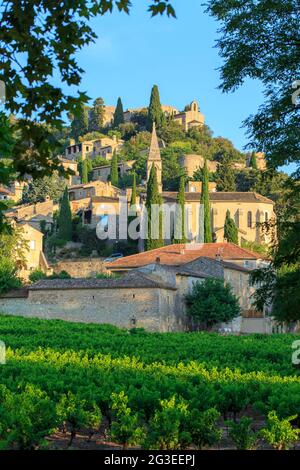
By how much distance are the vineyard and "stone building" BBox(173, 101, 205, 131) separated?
480 ft

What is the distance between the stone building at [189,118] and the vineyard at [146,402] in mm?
146435

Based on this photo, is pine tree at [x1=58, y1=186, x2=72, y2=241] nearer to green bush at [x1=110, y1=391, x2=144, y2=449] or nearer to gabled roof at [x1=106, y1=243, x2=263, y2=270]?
gabled roof at [x1=106, y1=243, x2=263, y2=270]

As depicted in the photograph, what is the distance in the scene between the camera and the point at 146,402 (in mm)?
16562

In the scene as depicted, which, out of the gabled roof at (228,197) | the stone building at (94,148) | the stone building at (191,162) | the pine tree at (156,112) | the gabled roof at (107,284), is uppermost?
the pine tree at (156,112)

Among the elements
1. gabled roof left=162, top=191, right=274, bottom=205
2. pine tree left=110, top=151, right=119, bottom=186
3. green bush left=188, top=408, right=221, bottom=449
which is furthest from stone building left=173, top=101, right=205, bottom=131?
green bush left=188, top=408, right=221, bottom=449

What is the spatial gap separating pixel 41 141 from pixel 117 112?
6915 inches

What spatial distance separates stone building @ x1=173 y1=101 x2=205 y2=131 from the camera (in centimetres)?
17488

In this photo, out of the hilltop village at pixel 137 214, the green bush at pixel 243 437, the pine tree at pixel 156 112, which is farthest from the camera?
the pine tree at pixel 156 112

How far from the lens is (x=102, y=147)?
163 m

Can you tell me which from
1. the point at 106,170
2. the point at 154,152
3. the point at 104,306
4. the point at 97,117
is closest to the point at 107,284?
the point at 104,306

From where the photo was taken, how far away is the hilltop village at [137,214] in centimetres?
5516

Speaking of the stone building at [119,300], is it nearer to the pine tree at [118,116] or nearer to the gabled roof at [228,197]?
the gabled roof at [228,197]

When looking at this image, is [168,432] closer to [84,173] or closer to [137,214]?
[137,214]

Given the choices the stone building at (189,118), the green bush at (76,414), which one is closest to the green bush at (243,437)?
the green bush at (76,414)
